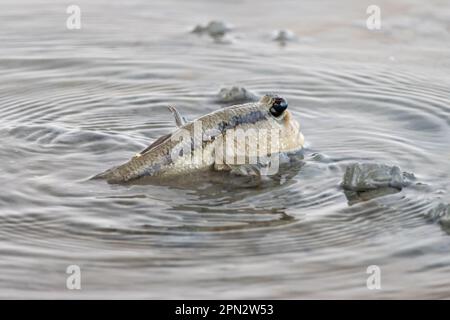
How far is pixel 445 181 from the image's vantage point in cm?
609

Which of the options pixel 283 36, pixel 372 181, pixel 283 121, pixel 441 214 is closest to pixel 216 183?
pixel 283 121

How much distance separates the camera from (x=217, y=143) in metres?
5.98

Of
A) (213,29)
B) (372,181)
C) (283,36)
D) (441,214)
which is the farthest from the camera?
(213,29)

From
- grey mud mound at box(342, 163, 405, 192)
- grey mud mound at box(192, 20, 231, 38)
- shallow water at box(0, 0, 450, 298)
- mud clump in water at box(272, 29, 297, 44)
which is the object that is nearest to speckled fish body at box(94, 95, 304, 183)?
shallow water at box(0, 0, 450, 298)

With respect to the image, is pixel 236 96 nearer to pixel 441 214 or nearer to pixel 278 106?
pixel 278 106

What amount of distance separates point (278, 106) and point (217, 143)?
45cm

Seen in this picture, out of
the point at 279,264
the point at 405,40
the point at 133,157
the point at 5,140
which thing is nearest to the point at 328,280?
the point at 279,264

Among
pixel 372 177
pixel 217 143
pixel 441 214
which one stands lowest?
pixel 441 214

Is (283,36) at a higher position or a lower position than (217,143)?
higher

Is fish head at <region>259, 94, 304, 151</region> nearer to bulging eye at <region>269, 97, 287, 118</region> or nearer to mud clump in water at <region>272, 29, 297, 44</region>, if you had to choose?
bulging eye at <region>269, 97, 287, 118</region>

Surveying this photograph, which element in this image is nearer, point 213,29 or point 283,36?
point 283,36

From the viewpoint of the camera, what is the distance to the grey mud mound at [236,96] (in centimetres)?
754

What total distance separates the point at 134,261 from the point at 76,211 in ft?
2.45
